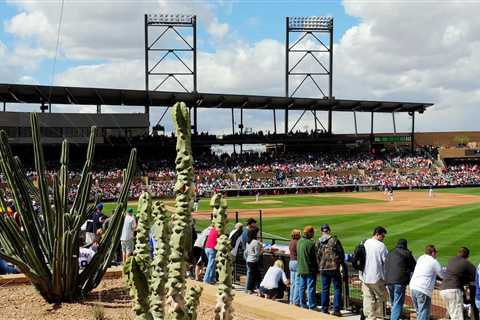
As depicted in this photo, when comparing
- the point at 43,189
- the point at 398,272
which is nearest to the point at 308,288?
the point at 398,272

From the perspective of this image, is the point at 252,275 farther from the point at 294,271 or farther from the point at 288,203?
the point at 288,203

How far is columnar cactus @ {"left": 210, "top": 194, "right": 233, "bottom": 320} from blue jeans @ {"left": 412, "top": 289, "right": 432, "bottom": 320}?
223 inches

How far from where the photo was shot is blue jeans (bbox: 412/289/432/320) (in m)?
9.16

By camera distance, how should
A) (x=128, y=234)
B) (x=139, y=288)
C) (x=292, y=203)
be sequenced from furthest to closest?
(x=292, y=203), (x=128, y=234), (x=139, y=288)

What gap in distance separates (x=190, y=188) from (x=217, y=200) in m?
0.48

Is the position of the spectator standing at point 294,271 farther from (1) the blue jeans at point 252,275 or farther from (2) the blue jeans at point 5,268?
(2) the blue jeans at point 5,268

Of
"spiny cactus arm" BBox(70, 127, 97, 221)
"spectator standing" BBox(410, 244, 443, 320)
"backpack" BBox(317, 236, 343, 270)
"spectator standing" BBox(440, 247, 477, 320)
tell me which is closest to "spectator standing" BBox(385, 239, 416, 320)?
"spectator standing" BBox(410, 244, 443, 320)

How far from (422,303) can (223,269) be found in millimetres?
5858

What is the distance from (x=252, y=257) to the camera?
11.6m

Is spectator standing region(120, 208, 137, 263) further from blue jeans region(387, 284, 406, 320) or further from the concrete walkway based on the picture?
blue jeans region(387, 284, 406, 320)

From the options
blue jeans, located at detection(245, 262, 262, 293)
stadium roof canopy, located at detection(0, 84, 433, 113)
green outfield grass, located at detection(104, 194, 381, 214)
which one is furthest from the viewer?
stadium roof canopy, located at detection(0, 84, 433, 113)

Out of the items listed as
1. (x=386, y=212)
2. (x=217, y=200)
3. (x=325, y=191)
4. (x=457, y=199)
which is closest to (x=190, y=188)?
(x=217, y=200)

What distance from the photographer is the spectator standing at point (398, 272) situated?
9.43 m

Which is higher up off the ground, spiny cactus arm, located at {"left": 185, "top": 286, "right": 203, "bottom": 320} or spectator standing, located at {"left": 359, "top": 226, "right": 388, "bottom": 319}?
spiny cactus arm, located at {"left": 185, "top": 286, "right": 203, "bottom": 320}
